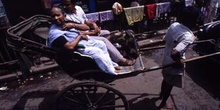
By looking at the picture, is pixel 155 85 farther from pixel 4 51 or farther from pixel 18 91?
pixel 4 51

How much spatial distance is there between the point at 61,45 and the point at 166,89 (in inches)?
86.3

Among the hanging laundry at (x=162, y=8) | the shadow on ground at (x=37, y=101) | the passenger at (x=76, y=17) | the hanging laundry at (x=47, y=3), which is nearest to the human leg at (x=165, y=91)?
the passenger at (x=76, y=17)

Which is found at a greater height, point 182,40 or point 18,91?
point 182,40

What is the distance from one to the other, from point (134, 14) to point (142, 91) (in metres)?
2.77

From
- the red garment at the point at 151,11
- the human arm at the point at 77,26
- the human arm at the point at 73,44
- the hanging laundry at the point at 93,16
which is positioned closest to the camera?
the human arm at the point at 73,44

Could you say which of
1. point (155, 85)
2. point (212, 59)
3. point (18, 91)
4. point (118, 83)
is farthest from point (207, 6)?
point (18, 91)

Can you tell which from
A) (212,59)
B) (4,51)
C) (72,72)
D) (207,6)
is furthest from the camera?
(207,6)

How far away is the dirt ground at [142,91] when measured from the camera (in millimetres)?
4770

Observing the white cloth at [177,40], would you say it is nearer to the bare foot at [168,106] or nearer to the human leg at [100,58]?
the bare foot at [168,106]

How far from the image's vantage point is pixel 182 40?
3.60 meters

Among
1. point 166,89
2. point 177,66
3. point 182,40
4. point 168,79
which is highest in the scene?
point 182,40

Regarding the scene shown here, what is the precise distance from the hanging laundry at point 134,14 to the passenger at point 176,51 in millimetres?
2954

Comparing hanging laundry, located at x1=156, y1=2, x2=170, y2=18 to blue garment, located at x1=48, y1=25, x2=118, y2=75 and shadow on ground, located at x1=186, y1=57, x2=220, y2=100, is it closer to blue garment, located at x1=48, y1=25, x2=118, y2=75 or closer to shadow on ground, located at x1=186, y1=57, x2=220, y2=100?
shadow on ground, located at x1=186, y1=57, x2=220, y2=100

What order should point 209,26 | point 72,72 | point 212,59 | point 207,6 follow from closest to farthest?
point 72,72
point 212,59
point 209,26
point 207,6
